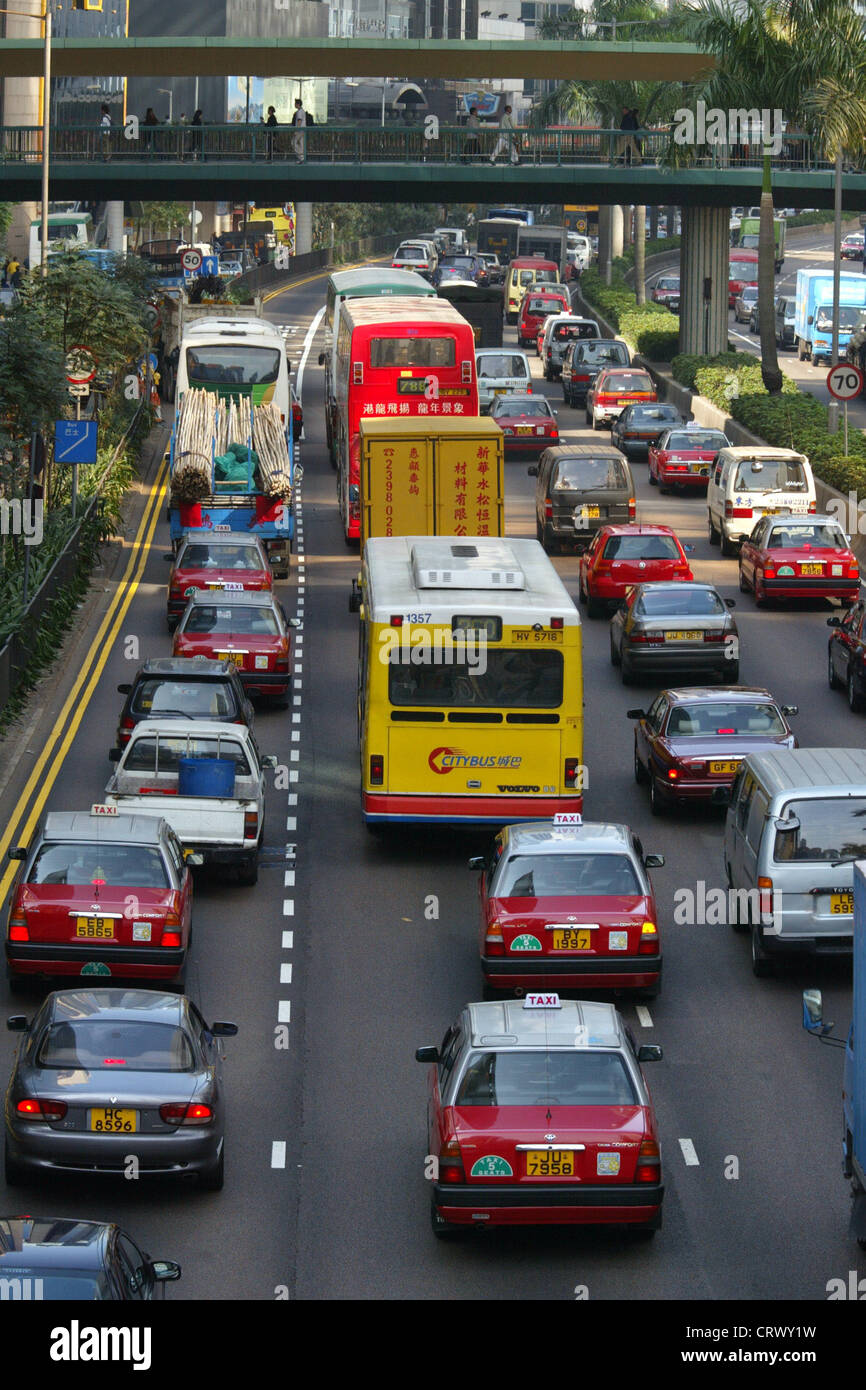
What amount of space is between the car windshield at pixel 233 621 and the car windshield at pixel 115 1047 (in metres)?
14.5

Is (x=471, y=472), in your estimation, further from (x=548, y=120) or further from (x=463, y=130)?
(x=548, y=120)

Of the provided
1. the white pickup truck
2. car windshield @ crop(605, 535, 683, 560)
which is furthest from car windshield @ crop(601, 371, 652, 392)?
the white pickup truck

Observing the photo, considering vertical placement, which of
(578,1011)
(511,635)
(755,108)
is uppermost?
(755,108)

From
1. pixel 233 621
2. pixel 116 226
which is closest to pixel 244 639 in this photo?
pixel 233 621

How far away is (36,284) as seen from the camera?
46250mm

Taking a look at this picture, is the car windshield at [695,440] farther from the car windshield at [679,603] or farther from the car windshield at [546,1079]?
the car windshield at [546,1079]

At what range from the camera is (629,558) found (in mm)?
34219

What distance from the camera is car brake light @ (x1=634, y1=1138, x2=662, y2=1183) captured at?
44.3 ft

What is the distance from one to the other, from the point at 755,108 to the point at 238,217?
91.2 metres

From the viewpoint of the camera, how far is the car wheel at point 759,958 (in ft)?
Result: 62.8

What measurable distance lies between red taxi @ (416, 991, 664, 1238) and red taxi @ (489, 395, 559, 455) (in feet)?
126

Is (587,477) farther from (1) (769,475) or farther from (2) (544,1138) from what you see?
(2) (544,1138)

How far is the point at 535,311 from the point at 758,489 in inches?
1615

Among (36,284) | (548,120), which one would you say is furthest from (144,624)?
(548,120)
